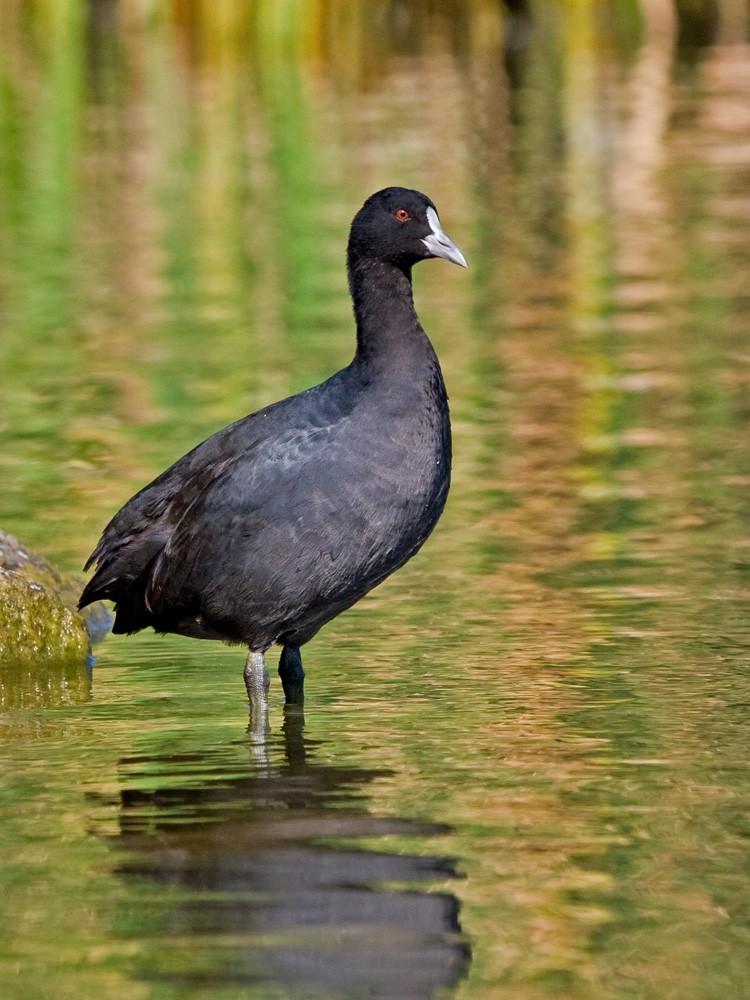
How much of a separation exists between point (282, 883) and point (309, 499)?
1.66 metres

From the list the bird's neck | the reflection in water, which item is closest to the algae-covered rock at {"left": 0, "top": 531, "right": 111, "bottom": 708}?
the reflection in water

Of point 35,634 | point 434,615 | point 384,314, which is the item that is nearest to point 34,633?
point 35,634

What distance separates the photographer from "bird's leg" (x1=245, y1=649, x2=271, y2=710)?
640 centimetres

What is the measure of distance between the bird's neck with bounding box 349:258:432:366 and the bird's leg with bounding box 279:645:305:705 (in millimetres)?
913

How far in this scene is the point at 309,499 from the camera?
6160mm

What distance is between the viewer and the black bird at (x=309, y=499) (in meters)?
6.15

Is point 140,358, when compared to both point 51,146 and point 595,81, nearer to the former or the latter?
point 51,146

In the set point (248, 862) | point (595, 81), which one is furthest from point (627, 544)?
point (595, 81)

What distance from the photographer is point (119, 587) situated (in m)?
6.71

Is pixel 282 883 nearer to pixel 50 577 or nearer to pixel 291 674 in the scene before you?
pixel 291 674

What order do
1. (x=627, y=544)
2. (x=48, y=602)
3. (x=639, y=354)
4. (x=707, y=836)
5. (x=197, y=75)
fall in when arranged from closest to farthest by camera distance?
1. (x=707, y=836)
2. (x=48, y=602)
3. (x=627, y=544)
4. (x=639, y=354)
5. (x=197, y=75)

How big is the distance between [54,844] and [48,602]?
2.10m

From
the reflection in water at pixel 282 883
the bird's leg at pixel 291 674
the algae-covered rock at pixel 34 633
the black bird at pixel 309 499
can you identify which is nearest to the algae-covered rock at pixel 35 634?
the algae-covered rock at pixel 34 633

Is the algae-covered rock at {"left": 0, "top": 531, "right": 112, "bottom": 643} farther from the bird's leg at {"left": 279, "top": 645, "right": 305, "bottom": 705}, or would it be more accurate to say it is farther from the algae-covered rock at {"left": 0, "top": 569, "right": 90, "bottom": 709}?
the bird's leg at {"left": 279, "top": 645, "right": 305, "bottom": 705}
